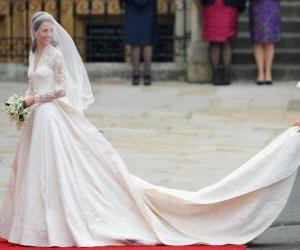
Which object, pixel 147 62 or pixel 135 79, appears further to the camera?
pixel 135 79

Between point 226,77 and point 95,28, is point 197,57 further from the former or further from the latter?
point 95,28

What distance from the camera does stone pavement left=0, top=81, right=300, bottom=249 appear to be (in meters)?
12.0

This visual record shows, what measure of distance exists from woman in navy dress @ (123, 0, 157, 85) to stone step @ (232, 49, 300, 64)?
1426 mm

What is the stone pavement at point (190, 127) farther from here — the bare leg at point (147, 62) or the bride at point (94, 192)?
the bride at point (94, 192)

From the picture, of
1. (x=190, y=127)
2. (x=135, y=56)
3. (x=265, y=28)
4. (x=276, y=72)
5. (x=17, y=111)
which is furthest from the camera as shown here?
(x=276, y=72)

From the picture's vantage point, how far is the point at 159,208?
927 centimetres

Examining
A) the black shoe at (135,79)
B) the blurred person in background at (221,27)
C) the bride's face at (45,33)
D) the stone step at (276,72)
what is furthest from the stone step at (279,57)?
the bride's face at (45,33)

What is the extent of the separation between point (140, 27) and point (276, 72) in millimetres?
2135

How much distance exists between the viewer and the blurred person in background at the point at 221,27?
18188mm

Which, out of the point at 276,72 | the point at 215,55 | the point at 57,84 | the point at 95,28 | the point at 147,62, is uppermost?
the point at 57,84

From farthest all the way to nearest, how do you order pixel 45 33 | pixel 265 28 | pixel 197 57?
pixel 197 57 → pixel 265 28 → pixel 45 33

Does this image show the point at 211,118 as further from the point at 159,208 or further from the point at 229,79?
the point at 159,208

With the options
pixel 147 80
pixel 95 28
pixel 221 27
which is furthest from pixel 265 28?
pixel 95 28

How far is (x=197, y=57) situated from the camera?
18891 millimetres
